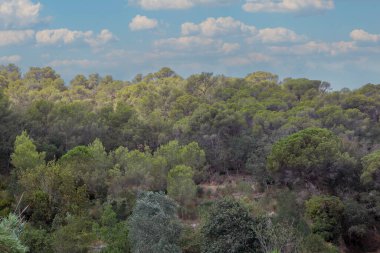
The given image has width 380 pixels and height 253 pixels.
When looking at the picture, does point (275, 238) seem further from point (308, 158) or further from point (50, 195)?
point (50, 195)

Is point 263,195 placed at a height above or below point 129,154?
below

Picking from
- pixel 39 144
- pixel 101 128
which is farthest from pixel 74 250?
pixel 101 128

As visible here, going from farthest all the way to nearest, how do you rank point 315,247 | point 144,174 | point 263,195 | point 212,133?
point 212,133, point 263,195, point 144,174, point 315,247

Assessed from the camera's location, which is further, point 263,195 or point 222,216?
point 263,195

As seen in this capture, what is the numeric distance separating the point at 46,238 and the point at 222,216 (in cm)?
705

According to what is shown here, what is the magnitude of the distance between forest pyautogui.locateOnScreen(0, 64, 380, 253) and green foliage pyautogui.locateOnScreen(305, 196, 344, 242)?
7 centimetres

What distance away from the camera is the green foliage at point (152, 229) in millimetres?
16953

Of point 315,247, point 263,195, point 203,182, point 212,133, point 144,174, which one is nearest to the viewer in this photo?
point 315,247

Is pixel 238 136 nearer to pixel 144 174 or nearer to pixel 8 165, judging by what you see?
pixel 144 174

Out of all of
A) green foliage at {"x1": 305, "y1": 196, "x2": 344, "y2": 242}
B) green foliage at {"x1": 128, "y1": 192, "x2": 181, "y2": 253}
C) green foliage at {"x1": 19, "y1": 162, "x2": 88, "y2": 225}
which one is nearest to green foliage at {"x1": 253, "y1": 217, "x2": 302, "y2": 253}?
green foliage at {"x1": 128, "y1": 192, "x2": 181, "y2": 253}

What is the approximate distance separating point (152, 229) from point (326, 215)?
10.2 meters

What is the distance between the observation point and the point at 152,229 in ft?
56.4

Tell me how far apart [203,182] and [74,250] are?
53.9 ft

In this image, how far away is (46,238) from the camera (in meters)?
18.2
